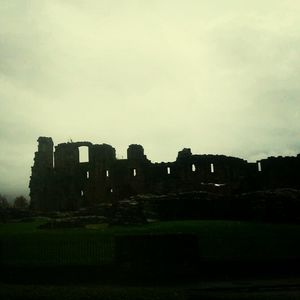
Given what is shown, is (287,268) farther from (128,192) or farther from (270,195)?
(128,192)

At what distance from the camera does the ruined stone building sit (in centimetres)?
5150

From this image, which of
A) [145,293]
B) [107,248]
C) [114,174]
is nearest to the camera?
[145,293]

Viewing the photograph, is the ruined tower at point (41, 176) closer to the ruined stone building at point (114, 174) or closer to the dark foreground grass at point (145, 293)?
the ruined stone building at point (114, 174)

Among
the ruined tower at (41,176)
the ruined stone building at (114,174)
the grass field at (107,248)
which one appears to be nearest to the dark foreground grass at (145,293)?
the grass field at (107,248)

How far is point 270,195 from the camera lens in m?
32.9

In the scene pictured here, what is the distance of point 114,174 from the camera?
54.1 meters

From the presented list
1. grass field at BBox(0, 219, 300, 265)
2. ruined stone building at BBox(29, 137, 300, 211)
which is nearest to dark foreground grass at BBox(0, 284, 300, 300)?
grass field at BBox(0, 219, 300, 265)

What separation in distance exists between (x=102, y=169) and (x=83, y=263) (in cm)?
3766

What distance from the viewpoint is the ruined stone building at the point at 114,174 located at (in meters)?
51.5

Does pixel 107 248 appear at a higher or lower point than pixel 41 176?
lower

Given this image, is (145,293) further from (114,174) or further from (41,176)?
→ (41,176)

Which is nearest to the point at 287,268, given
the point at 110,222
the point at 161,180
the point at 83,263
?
the point at 83,263

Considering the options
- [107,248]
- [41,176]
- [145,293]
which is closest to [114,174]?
[41,176]

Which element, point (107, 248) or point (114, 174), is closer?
point (107, 248)
